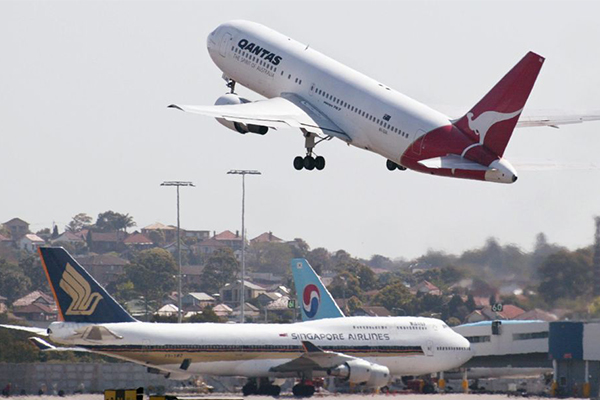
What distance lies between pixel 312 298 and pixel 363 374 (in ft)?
45.0

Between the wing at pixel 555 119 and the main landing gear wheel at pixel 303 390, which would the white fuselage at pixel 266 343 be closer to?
the main landing gear wheel at pixel 303 390

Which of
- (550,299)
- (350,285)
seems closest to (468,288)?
(550,299)

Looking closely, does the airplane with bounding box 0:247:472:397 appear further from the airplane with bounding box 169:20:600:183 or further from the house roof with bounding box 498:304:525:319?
the airplane with bounding box 169:20:600:183

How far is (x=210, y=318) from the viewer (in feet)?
420

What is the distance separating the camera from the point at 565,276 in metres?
80.2

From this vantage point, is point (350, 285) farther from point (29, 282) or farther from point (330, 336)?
point (330, 336)

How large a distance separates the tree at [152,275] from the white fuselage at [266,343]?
102 metres

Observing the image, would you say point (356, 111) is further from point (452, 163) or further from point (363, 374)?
point (363, 374)

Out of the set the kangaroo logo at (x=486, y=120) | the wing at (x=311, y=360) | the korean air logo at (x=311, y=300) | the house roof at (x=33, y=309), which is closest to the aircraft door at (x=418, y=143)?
the kangaroo logo at (x=486, y=120)

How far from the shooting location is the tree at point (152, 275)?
596 feet

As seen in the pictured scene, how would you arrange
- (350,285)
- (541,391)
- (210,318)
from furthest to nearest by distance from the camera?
(350,285) → (210,318) → (541,391)

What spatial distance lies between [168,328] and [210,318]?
2174 inches

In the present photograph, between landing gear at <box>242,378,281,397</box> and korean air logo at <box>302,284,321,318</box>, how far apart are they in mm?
11478

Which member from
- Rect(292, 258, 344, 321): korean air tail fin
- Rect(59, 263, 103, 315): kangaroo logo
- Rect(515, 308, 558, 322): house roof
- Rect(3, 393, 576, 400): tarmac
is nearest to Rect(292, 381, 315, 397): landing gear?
Rect(3, 393, 576, 400): tarmac
